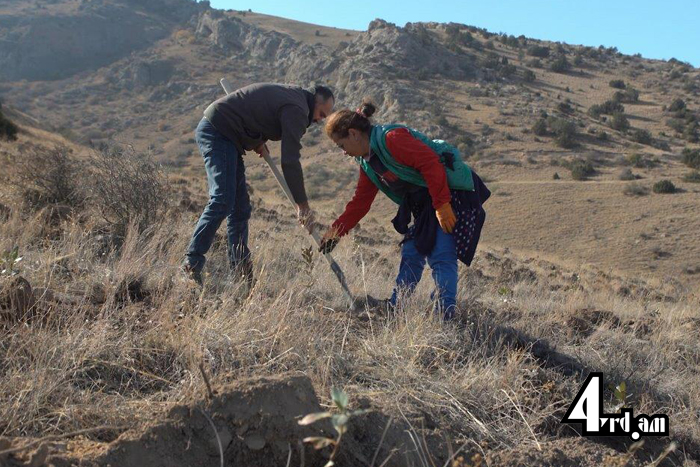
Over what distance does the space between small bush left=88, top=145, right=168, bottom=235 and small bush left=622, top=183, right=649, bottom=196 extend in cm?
2256

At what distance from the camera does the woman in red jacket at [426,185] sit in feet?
11.9

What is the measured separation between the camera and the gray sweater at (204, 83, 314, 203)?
3828 millimetres

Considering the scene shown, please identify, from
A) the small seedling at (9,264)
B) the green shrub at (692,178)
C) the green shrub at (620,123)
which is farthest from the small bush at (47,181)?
the green shrub at (620,123)

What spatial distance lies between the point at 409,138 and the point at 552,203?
21667 mm

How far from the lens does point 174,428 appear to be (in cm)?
203

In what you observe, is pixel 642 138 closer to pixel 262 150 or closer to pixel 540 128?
pixel 540 128

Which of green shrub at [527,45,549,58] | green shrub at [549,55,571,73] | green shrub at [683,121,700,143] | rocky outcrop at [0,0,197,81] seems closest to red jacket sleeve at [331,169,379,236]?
green shrub at [683,121,700,143]

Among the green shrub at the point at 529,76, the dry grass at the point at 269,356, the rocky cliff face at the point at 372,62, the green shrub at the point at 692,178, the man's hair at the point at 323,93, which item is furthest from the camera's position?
the green shrub at the point at 529,76

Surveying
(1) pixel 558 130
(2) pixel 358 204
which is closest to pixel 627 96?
(1) pixel 558 130

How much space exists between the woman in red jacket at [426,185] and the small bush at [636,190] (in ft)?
74.0

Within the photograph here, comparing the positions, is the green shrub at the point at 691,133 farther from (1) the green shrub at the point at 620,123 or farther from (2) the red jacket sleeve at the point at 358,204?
(2) the red jacket sleeve at the point at 358,204

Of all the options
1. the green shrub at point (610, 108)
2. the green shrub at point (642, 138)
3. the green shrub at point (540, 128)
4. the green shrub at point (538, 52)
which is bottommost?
the green shrub at point (540, 128)

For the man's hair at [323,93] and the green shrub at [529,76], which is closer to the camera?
the man's hair at [323,93]

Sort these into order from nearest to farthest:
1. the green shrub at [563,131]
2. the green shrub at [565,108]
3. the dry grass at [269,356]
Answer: the dry grass at [269,356] < the green shrub at [563,131] < the green shrub at [565,108]
